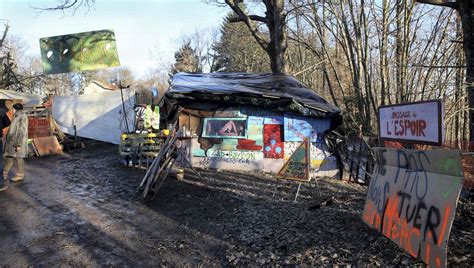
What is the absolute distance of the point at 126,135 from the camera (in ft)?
40.6

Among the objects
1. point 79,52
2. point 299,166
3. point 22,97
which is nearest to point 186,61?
point 22,97

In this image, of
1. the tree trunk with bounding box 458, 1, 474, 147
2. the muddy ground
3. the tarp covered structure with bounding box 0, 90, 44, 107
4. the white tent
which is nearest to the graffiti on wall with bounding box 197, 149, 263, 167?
the muddy ground

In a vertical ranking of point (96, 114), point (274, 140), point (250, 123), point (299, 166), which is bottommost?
point (299, 166)

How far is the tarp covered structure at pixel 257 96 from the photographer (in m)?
11.0

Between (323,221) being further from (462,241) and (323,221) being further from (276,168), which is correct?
(276,168)

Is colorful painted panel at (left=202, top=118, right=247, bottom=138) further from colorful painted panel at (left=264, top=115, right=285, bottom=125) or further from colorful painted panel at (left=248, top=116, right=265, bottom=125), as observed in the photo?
colorful painted panel at (left=264, top=115, right=285, bottom=125)

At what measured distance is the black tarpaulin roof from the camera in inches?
433

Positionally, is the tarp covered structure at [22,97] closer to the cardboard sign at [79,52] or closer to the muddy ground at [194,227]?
the cardboard sign at [79,52]

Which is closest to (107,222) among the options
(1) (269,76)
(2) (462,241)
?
(2) (462,241)

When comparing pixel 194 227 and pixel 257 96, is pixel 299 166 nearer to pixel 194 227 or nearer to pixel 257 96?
pixel 194 227

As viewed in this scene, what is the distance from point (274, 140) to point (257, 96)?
1.45 metres

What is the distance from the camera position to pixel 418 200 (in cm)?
389

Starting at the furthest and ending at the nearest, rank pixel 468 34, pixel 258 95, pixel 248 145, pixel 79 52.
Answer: pixel 79 52 → pixel 248 145 → pixel 258 95 → pixel 468 34

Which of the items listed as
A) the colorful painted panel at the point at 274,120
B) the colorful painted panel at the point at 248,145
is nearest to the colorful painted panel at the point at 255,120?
the colorful painted panel at the point at 274,120
